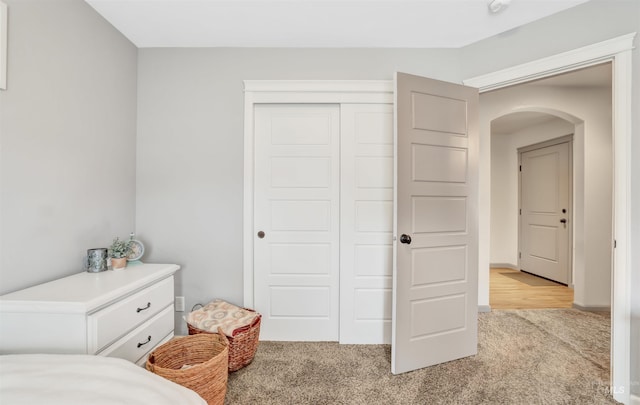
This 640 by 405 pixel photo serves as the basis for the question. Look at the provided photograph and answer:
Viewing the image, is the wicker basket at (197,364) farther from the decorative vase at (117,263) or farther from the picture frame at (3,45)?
the picture frame at (3,45)

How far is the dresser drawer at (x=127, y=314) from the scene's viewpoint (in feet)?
4.35

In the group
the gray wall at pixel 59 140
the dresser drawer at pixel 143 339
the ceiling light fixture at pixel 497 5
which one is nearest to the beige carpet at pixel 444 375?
the dresser drawer at pixel 143 339

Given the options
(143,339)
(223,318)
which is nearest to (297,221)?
(223,318)

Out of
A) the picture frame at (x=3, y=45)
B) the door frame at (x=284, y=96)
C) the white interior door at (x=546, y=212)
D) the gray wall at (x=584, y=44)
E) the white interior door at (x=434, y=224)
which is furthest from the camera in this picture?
the white interior door at (x=546, y=212)

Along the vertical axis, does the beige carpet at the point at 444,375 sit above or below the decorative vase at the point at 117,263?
below

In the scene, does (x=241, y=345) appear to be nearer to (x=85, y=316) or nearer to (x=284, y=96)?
(x=85, y=316)

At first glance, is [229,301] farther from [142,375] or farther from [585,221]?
[585,221]

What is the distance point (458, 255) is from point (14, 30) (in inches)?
118

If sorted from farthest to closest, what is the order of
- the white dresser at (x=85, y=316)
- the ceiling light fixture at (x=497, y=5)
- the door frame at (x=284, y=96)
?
the door frame at (x=284, y=96) → the ceiling light fixture at (x=497, y=5) → the white dresser at (x=85, y=316)

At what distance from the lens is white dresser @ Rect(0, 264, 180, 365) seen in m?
1.29

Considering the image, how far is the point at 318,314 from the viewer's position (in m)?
2.46

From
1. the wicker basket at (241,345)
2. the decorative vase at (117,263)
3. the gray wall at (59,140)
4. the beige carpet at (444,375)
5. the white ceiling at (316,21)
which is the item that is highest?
the white ceiling at (316,21)

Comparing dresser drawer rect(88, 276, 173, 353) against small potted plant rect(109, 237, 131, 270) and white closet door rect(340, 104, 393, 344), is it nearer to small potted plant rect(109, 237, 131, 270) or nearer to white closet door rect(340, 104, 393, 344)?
small potted plant rect(109, 237, 131, 270)

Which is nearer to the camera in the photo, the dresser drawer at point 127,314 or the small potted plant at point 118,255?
the dresser drawer at point 127,314
